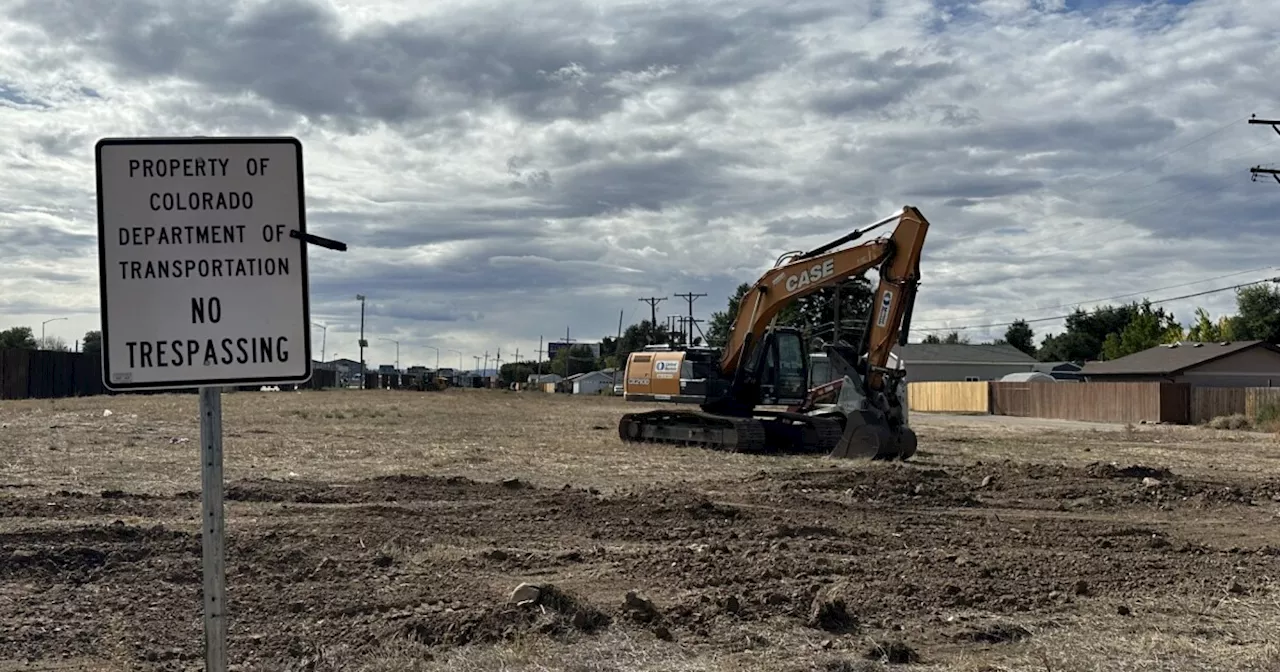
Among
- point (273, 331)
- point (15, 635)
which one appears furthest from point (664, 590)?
point (273, 331)

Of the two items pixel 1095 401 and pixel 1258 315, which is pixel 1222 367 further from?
pixel 1258 315

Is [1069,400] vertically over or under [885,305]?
under

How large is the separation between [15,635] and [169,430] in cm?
2165

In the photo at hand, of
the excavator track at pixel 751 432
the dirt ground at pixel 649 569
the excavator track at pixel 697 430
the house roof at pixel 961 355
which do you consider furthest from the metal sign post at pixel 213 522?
the house roof at pixel 961 355

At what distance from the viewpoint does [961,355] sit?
93.1 m

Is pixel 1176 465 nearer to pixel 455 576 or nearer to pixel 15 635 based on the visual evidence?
pixel 455 576

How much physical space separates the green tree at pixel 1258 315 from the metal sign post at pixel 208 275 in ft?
296

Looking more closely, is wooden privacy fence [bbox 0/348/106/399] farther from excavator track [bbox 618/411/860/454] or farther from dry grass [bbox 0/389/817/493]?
excavator track [bbox 618/411/860/454]

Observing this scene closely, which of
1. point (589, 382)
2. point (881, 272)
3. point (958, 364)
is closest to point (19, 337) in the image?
point (589, 382)

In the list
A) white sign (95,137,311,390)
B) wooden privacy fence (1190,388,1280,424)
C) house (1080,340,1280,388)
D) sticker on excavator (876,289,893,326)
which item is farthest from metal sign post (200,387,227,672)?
house (1080,340,1280,388)

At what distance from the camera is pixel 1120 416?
49000 mm

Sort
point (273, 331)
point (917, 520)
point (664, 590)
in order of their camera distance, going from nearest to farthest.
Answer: point (273, 331) → point (664, 590) → point (917, 520)

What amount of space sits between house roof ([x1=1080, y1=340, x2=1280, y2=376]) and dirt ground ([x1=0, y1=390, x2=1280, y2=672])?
143 feet

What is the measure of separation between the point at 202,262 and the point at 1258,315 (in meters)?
92.6
